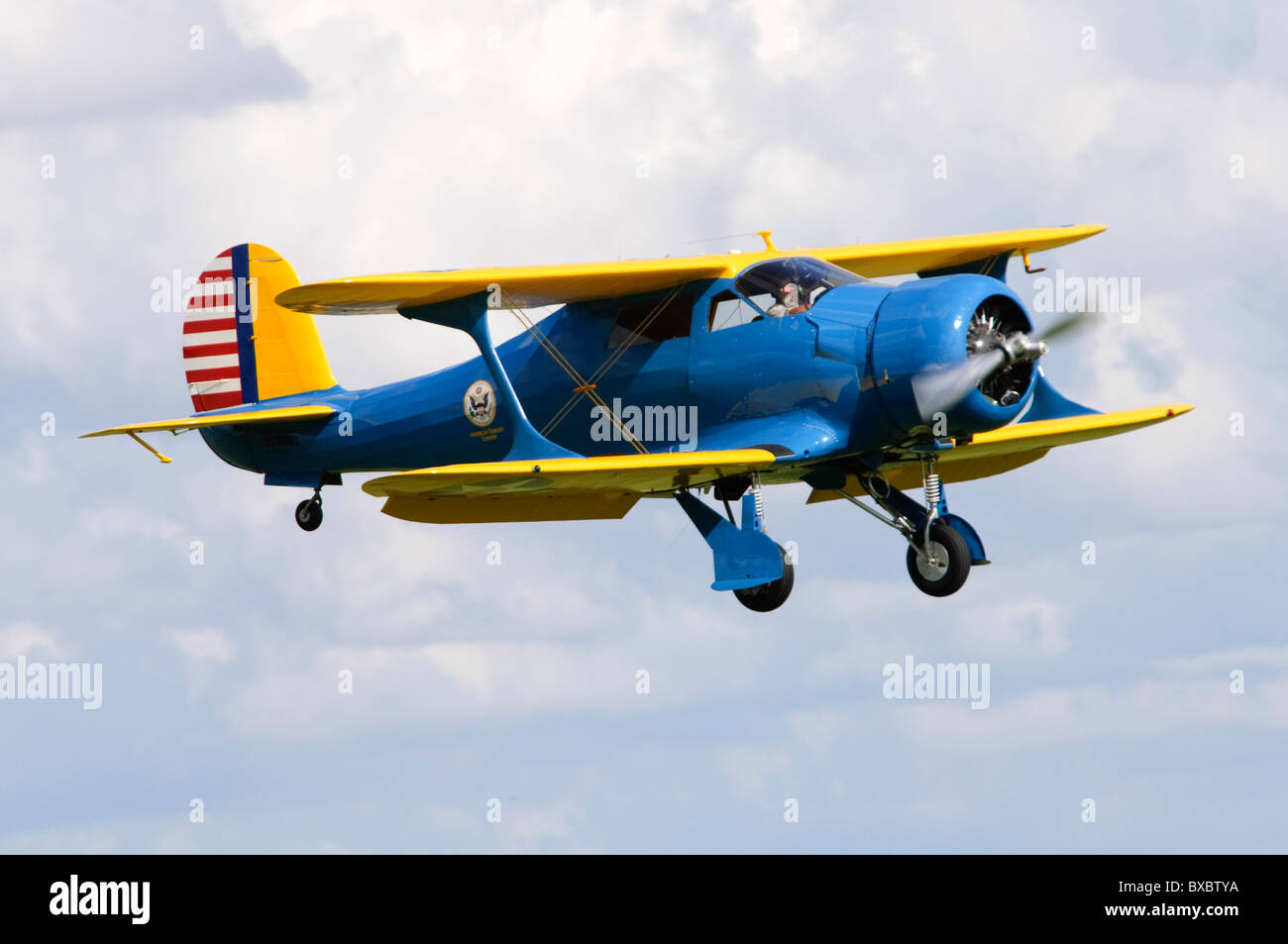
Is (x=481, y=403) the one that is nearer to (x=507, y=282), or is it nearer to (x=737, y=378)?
(x=507, y=282)

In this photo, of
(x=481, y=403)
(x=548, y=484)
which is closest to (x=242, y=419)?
(x=481, y=403)

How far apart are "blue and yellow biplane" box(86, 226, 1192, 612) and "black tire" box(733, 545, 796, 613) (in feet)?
0.09

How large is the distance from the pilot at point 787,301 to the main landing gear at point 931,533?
1.89m

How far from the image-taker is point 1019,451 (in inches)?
875

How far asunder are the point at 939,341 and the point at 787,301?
1.88 metres

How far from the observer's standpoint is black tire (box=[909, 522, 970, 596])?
20.0 m

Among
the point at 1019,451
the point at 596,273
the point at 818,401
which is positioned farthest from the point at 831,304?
the point at 1019,451

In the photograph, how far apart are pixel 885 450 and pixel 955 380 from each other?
4.43 ft

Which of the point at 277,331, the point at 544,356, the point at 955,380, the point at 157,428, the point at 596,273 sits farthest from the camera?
the point at 277,331

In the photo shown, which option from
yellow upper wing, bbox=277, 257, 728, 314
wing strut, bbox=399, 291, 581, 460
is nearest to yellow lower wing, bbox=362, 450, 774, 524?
wing strut, bbox=399, 291, 581, 460

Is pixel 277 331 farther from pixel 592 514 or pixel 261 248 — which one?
pixel 592 514

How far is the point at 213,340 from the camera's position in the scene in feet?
84.4

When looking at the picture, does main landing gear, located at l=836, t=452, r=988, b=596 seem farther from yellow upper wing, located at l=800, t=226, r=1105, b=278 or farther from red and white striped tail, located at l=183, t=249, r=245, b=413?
red and white striped tail, located at l=183, t=249, r=245, b=413

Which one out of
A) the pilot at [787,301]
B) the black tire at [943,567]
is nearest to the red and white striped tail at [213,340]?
the pilot at [787,301]
